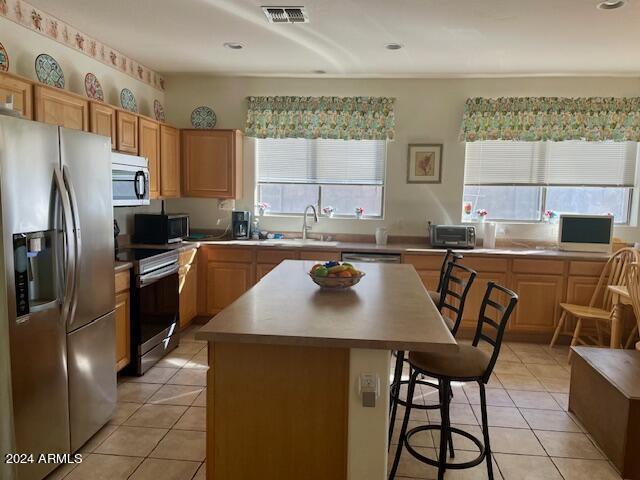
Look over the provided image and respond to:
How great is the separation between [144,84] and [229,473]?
4038mm

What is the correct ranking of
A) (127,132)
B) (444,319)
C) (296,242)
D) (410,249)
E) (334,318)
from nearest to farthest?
(334,318) → (444,319) → (127,132) → (410,249) → (296,242)

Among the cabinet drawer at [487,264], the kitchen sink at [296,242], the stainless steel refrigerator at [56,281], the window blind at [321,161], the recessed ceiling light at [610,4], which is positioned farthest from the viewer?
the window blind at [321,161]

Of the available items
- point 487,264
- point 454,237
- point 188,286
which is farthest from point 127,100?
point 487,264

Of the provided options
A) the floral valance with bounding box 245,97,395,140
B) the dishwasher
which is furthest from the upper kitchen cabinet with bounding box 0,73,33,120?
the dishwasher

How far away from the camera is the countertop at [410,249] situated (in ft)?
14.0

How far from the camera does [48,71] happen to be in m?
3.27

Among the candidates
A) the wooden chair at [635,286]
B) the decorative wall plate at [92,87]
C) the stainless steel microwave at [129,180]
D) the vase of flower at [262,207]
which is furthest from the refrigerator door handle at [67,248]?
the wooden chair at [635,286]

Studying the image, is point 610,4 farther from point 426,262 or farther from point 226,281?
point 226,281

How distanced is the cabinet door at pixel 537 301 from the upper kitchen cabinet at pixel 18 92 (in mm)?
4047

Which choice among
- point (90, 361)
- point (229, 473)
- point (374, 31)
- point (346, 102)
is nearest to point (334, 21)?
point (374, 31)

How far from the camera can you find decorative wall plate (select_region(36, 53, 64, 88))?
3.19 metres

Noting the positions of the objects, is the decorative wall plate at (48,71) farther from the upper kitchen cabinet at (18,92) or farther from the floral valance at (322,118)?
the floral valance at (322,118)

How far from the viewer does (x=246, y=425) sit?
1.80m

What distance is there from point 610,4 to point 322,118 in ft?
8.89
